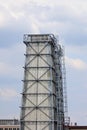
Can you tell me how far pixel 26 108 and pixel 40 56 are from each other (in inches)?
460

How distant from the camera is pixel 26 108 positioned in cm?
8419

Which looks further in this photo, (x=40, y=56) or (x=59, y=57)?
(x=59, y=57)

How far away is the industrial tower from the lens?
83688mm

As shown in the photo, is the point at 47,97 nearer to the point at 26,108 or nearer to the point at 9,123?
the point at 26,108

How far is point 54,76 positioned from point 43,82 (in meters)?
4.59

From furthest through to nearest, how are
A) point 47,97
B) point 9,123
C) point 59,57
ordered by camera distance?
point 9,123
point 59,57
point 47,97

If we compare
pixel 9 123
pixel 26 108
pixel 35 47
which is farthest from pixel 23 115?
pixel 9 123

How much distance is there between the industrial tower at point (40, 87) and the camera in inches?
3295

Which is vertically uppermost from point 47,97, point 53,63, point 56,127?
point 53,63

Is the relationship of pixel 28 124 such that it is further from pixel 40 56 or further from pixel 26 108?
pixel 40 56

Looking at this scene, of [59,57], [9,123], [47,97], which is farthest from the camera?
[9,123]

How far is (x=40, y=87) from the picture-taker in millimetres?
84562

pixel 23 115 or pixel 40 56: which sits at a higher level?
pixel 40 56

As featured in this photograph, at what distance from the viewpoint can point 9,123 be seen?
631ft
